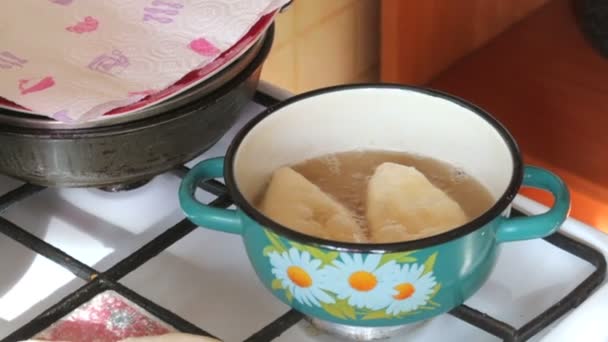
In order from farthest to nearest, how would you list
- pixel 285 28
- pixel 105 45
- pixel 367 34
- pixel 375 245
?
pixel 367 34 < pixel 285 28 < pixel 105 45 < pixel 375 245

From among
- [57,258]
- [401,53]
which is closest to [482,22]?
[401,53]

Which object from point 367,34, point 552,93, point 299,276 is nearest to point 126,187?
point 299,276

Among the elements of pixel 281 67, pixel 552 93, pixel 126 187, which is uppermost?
pixel 126 187

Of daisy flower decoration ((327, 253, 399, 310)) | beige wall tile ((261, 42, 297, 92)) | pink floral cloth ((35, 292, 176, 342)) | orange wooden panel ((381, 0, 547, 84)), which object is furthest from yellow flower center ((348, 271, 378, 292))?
orange wooden panel ((381, 0, 547, 84))

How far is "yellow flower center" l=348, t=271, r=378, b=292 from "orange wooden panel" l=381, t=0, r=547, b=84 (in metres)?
0.72

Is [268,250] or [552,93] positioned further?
[552,93]

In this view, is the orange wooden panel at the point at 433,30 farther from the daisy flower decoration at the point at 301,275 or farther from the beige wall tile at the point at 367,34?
the daisy flower decoration at the point at 301,275

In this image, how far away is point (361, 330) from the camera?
46 centimetres

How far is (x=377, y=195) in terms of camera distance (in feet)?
1.55

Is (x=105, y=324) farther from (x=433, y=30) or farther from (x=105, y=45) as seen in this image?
(x=433, y=30)

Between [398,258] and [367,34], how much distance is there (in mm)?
770

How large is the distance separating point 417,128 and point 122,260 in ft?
0.58

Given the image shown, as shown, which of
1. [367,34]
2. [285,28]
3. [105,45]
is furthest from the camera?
[367,34]

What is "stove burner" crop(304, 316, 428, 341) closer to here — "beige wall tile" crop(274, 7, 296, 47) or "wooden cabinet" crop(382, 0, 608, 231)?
"beige wall tile" crop(274, 7, 296, 47)
